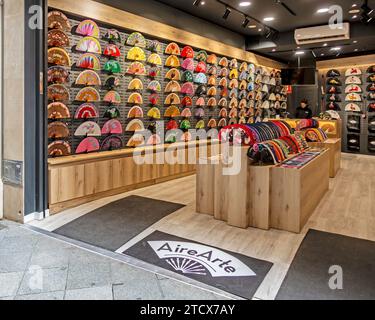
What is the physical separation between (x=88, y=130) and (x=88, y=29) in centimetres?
144

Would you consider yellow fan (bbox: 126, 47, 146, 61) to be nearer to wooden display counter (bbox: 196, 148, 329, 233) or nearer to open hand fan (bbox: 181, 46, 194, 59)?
open hand fan (bbox: 181, 46, 194, 59)

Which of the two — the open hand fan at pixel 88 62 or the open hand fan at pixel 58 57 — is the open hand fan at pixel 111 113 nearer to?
the open hand fan at pixel 88 62

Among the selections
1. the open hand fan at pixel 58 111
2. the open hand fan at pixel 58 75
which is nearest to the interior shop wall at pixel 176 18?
the open hand fan at pixel 58 75

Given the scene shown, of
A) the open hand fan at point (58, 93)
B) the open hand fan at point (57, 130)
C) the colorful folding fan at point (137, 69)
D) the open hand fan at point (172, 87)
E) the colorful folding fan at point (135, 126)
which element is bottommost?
the open hand fan at point (57, 130)

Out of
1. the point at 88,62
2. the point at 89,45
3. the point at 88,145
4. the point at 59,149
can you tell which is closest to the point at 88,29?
the point at 89,45

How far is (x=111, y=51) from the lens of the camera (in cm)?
534

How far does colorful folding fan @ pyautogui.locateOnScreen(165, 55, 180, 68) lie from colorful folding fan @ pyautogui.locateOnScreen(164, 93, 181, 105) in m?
0.54

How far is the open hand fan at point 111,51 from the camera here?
529 centimetres

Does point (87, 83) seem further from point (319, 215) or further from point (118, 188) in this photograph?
point (319, 215)

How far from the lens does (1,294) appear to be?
243 centimetres

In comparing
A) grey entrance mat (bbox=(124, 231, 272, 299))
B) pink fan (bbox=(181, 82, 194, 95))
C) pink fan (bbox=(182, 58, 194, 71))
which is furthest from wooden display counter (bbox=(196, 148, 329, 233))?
pink fan (bbox=(182, 58, 194, 71))

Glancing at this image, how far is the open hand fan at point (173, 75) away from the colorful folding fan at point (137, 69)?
0.71 m
